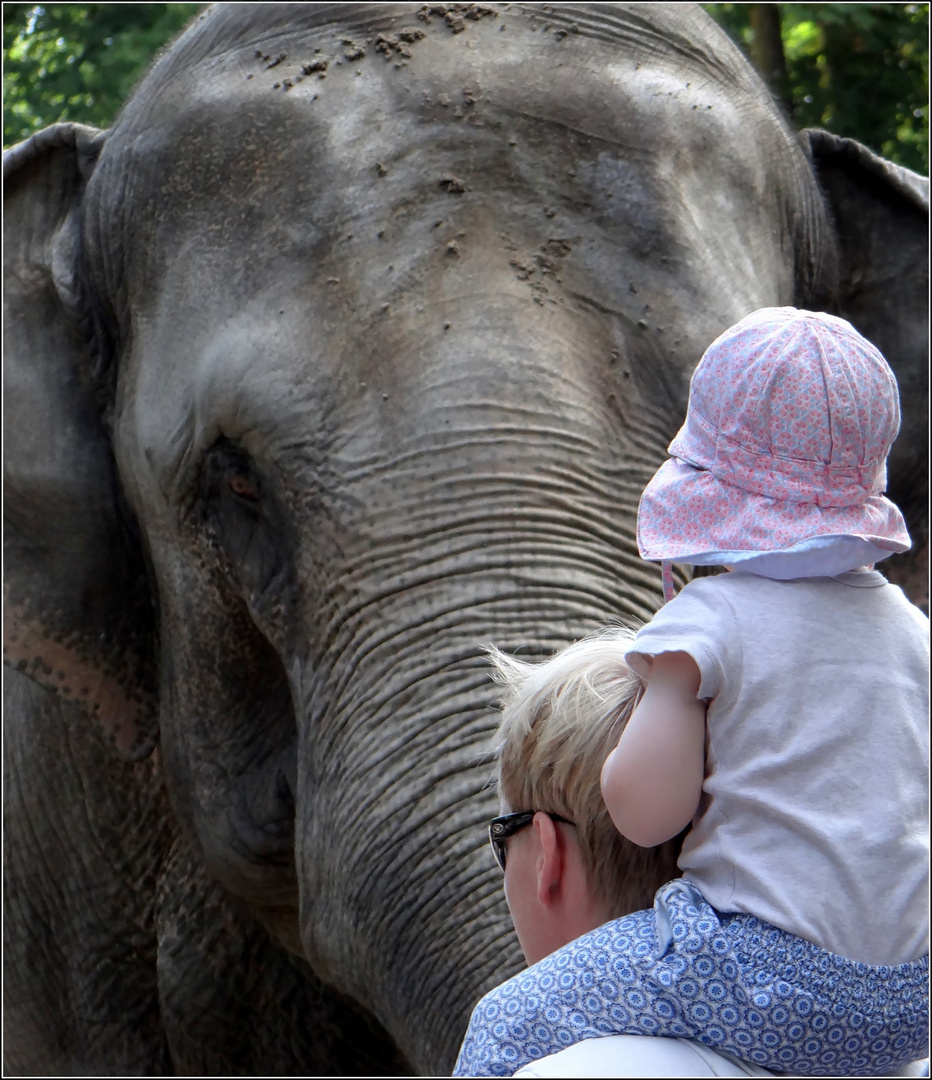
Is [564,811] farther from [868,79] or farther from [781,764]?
[868,79]

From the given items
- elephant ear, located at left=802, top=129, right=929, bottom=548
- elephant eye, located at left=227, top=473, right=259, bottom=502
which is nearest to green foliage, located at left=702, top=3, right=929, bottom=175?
→ elephant ear, located at left=802, top=129, right=929, bottom=548

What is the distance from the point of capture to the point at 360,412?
2170 mm

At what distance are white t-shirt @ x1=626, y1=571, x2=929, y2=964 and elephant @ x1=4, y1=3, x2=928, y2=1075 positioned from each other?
62 cm

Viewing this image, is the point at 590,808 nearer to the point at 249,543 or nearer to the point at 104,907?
the point at 249,543

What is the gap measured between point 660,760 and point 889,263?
1.84m

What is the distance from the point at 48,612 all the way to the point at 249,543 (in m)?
0.56

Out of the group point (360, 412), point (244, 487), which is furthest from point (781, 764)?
point (244, 487)

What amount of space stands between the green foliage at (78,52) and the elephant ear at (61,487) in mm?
2996

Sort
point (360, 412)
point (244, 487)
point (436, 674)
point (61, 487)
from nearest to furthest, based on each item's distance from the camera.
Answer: point (436, 674) → point (360, 412) → point (244, 487) → point (61, 487)

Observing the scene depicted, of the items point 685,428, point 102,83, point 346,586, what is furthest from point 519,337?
point 102,83

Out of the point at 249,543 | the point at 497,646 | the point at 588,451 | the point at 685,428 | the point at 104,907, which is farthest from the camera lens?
the point at 104,907

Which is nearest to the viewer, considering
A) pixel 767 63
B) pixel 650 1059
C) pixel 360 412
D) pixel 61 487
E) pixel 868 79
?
pixel 650 1059

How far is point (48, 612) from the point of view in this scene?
2805mm

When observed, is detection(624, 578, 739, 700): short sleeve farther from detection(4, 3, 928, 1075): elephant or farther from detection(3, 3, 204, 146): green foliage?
detection(3, 3, 204, 146): green foliage
